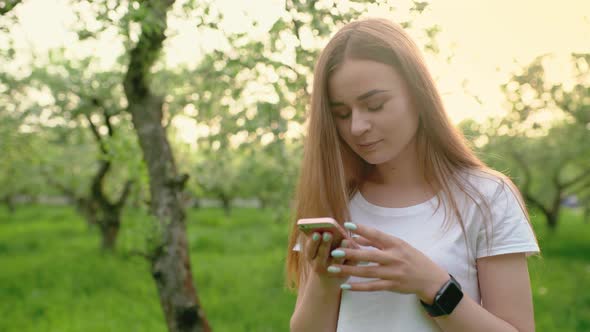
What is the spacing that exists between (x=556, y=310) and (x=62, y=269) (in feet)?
30.6

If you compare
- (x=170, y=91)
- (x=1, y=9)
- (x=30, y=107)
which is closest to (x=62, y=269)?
(x=30, y=107)

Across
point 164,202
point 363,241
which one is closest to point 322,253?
point 363,241

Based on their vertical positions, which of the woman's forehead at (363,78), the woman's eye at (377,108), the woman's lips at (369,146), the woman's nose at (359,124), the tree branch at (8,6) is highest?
the tree branch at (8,6)

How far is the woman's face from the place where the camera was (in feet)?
5.41

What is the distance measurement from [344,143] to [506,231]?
606mm

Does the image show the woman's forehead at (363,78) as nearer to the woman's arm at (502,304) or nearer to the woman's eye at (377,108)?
the woman's eye at (377,108)

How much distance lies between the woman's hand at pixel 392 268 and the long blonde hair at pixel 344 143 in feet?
0.81

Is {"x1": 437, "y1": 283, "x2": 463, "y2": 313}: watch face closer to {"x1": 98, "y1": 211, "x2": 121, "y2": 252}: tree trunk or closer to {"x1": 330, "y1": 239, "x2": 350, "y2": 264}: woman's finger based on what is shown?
{"x1": 330, "y1": 239, "x2": 350, "y2": 264}: woman's finger

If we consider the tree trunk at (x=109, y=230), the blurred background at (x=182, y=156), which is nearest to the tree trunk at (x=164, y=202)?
the blurred background at (x=182, y=156)

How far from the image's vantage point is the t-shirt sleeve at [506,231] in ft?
5.06

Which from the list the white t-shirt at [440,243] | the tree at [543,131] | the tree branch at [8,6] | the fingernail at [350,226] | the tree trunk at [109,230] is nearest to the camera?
the fingernail at [350,226]

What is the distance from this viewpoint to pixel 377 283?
1.44 m

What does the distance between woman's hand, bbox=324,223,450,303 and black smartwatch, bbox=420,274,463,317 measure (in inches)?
0.5

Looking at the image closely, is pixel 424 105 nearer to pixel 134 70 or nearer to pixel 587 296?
pixel 134 70
